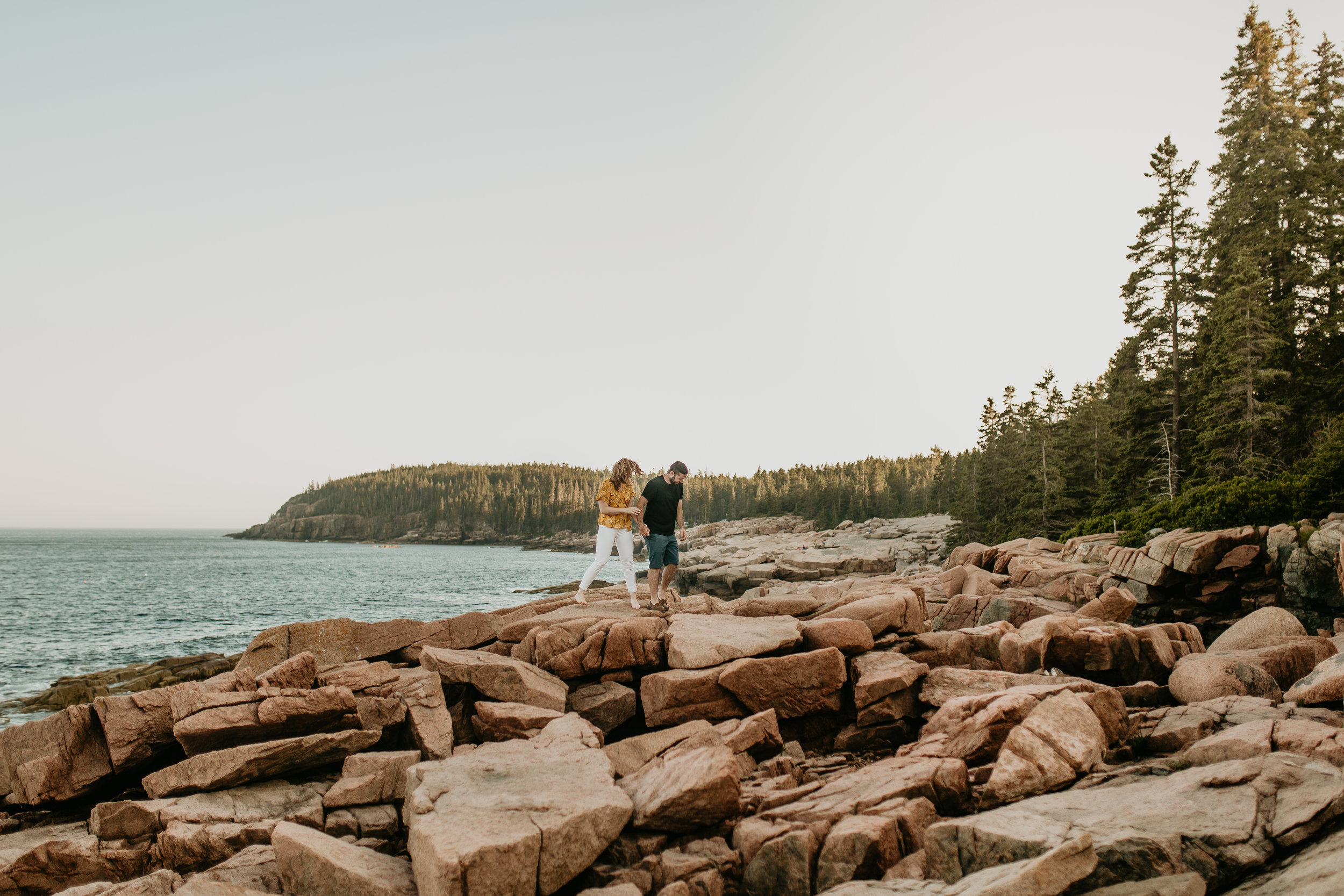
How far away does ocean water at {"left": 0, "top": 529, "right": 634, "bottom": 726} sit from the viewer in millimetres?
28641

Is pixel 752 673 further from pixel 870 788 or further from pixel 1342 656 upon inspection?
pixel 1342 656

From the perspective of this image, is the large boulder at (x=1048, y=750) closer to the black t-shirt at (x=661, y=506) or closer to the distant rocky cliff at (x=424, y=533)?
Result: the black t-shirt at (x=661, y=506)

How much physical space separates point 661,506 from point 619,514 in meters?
0.77

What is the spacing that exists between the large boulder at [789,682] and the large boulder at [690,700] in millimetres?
142

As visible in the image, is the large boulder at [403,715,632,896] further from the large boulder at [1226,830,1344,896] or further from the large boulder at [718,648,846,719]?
the large boulder at [1226,830,1344,896]

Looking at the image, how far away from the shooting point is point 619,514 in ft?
38.2

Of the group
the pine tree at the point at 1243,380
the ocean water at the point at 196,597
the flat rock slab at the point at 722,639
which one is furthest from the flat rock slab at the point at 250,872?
the pine tree at the point at 1243,380

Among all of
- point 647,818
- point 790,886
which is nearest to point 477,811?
point 647,818

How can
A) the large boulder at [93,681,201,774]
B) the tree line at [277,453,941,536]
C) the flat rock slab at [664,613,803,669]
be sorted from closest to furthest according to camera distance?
the large boulder at [93,681,201,774] < the flat rock slab at [664,613,803,669] < the tree line at [277,453,941,536]

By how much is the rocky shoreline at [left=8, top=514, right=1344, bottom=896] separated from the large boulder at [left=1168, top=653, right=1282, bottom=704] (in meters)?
0.03

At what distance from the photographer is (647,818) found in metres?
6.31

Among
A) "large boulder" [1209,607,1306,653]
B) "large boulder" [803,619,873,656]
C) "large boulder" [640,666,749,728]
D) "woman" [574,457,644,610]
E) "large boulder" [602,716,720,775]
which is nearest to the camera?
"large boulder" [602,716,720,775]

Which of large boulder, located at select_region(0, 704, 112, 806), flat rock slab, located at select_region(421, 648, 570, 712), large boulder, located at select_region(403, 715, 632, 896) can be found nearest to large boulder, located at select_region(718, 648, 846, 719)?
flat rock slab, located at select_region(421, 648, 570, 712)

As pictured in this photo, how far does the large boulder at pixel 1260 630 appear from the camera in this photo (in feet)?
39.0
